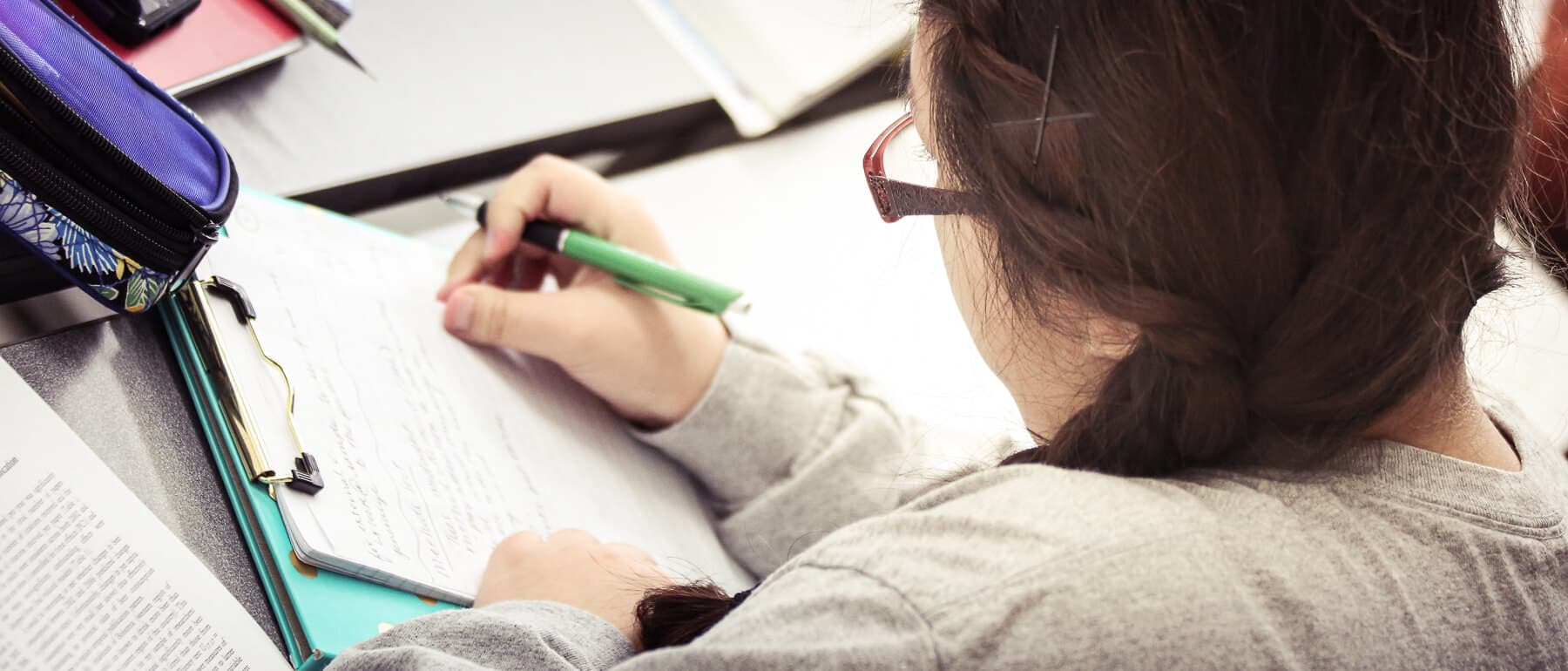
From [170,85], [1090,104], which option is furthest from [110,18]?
[1090,104]

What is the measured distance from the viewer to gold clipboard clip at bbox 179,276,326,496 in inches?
20.9

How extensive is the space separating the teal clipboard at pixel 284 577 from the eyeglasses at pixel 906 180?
34 centimetres

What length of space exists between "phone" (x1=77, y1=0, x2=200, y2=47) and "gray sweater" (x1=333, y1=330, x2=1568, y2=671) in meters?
0.50

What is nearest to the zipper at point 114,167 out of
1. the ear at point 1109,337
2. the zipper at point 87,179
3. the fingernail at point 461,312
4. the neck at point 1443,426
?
the zipper at point 87,179

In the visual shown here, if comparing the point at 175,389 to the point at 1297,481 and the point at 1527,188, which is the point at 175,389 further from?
the point at 1527,188

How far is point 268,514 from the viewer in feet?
1.71

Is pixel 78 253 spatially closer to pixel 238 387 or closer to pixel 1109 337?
pixel 238 387

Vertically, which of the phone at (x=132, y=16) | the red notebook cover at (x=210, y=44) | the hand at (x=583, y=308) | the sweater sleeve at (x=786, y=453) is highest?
the phone at (x=132, y=16)

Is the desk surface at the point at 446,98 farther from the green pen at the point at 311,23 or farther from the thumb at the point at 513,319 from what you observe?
the thumb at the point at 513,319

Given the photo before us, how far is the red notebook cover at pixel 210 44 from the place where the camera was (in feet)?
2.45

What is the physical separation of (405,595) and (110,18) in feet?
1.56

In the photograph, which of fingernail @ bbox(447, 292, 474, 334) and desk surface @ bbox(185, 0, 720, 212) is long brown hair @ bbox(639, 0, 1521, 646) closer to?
fingernail @ bbox(447, 292, 474, 334)

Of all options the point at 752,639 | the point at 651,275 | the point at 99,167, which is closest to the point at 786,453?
the point at 651,275

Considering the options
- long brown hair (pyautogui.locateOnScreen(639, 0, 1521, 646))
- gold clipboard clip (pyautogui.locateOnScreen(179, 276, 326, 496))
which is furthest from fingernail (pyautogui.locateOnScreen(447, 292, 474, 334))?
long brown hair (pyautogui.locateOnScreen(639, 0, 1521, 646))
